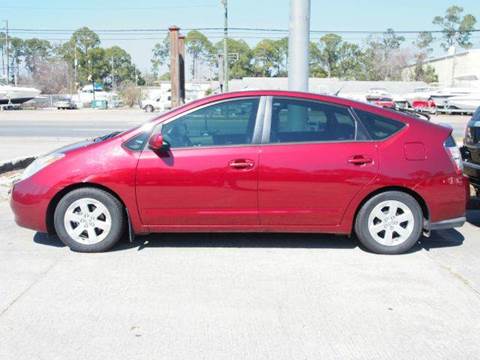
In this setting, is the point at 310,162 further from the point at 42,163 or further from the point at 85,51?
the point at 85,51

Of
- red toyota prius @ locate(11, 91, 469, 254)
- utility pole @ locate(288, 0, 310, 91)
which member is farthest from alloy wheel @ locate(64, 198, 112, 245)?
utility pole @ locate(288, 0, 310, 91)

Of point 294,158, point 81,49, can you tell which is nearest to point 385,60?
point 81,49

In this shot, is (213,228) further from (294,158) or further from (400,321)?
(400,321)

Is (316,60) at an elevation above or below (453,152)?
above

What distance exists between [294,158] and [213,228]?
106 centimetres

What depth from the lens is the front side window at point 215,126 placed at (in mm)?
5180

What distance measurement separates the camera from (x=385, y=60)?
96.2m

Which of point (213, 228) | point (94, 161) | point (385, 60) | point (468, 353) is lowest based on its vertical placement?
point (468, 353)

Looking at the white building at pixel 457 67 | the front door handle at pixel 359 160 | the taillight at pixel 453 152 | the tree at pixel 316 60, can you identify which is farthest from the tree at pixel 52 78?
the taillight at pixel 453 152

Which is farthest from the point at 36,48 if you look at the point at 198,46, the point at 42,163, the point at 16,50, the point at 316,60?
the point at 42,163

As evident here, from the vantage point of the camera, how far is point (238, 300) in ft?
13.6

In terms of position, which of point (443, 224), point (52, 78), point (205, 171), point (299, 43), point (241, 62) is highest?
point (241, 62)

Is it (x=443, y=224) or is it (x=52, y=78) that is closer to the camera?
(x=443, y=224)

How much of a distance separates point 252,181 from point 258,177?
69 millimetres
